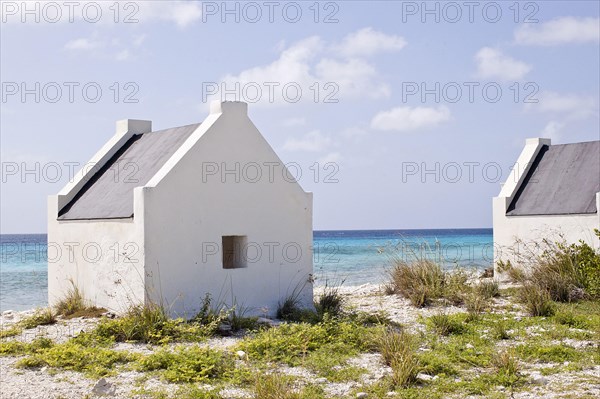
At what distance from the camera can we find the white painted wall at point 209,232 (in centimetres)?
1445

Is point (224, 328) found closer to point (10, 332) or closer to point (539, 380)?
point (10, 332)

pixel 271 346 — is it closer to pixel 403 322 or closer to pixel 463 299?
pixel 403 322

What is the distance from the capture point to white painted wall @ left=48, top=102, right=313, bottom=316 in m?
14.4

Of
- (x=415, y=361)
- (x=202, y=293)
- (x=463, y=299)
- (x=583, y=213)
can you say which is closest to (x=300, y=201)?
(x=202, y=293)

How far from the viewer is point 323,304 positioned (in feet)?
51.2

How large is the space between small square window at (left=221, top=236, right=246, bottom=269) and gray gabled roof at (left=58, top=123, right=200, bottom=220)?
2.21 m

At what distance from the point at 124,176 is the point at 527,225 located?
1102 centimetres

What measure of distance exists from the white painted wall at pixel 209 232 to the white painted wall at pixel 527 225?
7744mm

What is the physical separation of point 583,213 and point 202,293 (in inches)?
413

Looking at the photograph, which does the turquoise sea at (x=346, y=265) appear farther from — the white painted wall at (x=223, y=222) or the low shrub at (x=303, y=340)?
the low shrub at (x=303, y=340)

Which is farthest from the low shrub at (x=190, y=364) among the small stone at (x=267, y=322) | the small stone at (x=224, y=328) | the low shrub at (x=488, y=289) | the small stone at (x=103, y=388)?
the low shrub at (x=488, y=289)

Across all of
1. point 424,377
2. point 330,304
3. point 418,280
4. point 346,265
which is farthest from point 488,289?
point 346,265

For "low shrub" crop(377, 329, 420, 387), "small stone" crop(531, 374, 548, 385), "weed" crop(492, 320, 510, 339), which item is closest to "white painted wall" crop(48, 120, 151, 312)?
"low shrub" crop(377, 329, 420, 387)

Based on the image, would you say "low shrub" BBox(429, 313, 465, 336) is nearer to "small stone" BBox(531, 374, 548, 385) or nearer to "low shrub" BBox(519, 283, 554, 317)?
"low shrub" BBox(519, 283, 554, 317)
